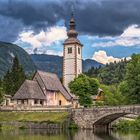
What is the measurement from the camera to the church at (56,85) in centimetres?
10844

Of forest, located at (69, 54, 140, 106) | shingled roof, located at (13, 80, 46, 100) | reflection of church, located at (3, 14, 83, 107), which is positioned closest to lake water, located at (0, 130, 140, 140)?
forest, located at (69, 54, 140, 106)

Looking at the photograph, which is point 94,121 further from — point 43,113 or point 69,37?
point 69,37

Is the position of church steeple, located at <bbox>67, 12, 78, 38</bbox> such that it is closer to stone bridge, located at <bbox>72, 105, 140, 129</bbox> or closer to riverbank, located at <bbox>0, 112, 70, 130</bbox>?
riverbank, located at <bbox>0, 112, 70, 130</bbox>

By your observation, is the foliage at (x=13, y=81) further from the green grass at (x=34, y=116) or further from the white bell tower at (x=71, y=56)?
the green grass at (x=34, y=116)

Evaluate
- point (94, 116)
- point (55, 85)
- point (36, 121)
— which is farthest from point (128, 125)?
point (55, 85)

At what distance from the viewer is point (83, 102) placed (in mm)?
110438

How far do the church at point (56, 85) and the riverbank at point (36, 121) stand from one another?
9.58 metres

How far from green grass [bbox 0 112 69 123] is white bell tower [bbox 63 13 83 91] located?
104 ft

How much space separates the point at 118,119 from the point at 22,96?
23.3m

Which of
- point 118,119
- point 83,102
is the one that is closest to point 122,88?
point 118,119

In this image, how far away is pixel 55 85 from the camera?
11981cm

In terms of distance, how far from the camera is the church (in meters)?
108

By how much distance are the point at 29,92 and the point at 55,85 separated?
13.1 meters

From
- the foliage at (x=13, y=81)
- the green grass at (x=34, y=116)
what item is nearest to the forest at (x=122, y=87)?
the green grass at (x=34, y=116)
